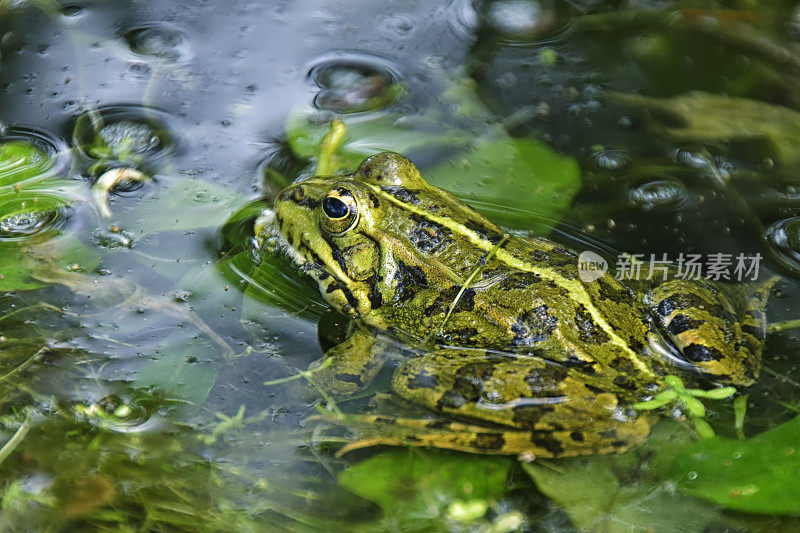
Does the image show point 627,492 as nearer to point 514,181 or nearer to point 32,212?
point 514,181

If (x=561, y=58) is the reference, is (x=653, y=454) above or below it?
below

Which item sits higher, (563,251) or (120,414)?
(563,251)

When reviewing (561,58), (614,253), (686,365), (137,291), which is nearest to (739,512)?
(686,365)

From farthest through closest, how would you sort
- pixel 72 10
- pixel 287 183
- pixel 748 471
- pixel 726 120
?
pixel 72 10 → pixel 726 120 → pixel 287 183 → pixel 748 471

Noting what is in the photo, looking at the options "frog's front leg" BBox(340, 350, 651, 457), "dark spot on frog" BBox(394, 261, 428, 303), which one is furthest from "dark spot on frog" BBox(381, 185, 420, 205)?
"frog's front leg" BBox(340, 350, 651, 457)

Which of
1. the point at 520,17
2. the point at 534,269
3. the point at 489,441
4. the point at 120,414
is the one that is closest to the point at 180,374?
the point at 120,414

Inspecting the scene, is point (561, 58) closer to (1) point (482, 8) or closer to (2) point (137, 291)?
(1) point (482, 8)
